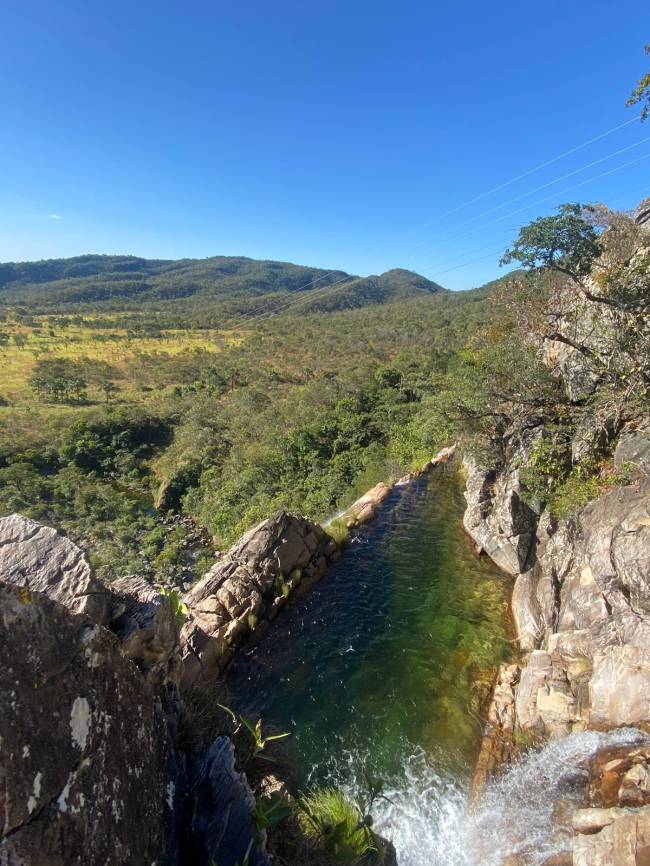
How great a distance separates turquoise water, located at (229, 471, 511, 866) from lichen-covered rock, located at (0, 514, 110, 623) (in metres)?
7.71

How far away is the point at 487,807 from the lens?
862 cm

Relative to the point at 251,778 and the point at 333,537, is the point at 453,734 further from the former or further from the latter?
the point at 333,537

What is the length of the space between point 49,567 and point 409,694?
10.8m

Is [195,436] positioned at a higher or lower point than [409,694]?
higher

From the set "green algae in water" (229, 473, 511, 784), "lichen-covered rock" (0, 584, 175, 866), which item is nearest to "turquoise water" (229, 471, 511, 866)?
"green algae in water" (229, 473, 511, 784)

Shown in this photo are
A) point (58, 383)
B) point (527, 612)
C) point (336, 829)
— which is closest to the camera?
point (336, 829)

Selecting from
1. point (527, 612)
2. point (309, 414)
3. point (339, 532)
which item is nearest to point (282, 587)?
point (339, 532)

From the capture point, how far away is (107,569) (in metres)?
20.2

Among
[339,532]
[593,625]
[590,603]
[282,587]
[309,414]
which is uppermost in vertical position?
[309,414]

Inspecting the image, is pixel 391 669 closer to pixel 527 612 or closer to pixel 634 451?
pixel 527 612

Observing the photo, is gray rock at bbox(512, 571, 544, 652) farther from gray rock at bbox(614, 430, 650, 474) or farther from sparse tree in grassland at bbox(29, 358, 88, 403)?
sparse tree in grassland at bbox(29, 358, 88, 403)

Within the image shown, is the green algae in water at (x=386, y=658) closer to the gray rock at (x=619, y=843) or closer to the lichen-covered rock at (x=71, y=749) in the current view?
the gray rock at (x=619, y=843)

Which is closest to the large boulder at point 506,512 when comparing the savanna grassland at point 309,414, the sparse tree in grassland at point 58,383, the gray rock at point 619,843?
the savanna grassland at point 309,414

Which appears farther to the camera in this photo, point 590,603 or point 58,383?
point 58,383
